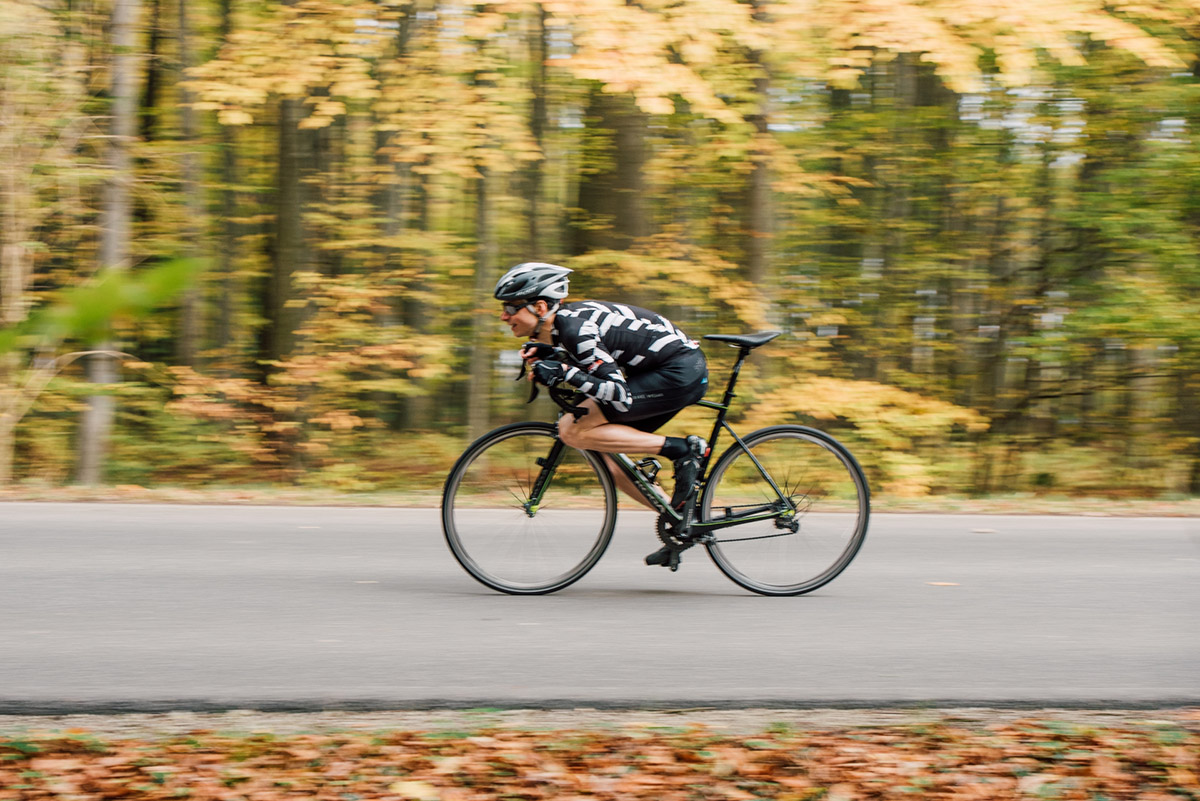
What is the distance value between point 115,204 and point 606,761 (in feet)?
30.8

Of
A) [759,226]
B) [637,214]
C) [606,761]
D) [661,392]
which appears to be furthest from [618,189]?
[606,761]

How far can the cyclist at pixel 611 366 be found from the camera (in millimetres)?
5180

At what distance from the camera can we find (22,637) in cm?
470

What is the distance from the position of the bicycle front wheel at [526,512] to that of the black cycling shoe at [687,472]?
1.03 feet

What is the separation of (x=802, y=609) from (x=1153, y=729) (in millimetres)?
1941

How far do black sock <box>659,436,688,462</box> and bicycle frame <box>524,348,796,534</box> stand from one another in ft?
0.47

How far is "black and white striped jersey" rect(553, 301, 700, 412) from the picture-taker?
5172 millimetres

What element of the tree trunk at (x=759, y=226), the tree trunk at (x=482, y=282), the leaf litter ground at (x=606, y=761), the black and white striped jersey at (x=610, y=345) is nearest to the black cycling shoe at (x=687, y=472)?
the black and white striped jersey at (x=610, y=345)

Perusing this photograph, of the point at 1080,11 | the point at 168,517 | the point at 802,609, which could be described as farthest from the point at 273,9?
the point at 802,609

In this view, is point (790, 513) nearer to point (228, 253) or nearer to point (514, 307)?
point (514, 307)

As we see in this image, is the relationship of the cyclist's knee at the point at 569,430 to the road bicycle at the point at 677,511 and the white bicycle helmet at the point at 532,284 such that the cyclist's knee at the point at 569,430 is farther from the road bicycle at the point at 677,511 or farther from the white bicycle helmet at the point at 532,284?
the white bicycle helmet at the point at 532,284

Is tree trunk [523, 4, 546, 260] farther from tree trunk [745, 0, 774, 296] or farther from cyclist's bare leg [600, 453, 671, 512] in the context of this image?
cyclist's bare leg [600, 453, 671, 512]

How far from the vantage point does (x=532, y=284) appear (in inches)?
204

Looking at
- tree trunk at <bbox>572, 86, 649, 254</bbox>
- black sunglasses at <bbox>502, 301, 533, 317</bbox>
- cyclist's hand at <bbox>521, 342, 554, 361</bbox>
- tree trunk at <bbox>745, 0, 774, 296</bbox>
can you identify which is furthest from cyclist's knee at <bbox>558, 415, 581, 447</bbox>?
tree trunk at <bbox>745, 0, 774, 296</bbox>
